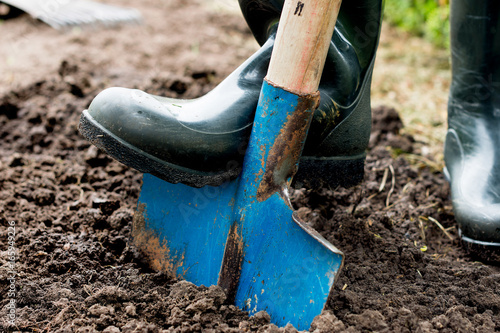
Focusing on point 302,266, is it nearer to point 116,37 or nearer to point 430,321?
point 430,321

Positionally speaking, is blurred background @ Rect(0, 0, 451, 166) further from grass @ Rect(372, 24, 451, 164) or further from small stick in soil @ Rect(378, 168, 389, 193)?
small stick in soil @ Rect(378, 168, 389, 193)

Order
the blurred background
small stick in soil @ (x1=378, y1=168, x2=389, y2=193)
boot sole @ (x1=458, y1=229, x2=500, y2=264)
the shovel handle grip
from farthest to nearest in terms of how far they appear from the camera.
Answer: the blurred background → small stick in soil @ (x1=378, y1=168, x2=389, y2=193) → boot sole @ (x1=458, y1=229, x2=500, y2=264) → the shovel handle grip

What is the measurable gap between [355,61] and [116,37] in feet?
8.87

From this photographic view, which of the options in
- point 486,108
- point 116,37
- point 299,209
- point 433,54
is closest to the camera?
point 299,209

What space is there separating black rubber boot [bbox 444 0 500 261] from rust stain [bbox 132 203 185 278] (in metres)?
0.91

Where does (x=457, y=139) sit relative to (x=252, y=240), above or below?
above

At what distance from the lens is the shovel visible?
1.02 m

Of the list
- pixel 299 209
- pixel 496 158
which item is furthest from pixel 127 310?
pixel 496 158

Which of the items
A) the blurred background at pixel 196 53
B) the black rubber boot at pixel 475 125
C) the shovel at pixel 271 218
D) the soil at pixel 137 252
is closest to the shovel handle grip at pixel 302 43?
the shovel at pixel 271 218

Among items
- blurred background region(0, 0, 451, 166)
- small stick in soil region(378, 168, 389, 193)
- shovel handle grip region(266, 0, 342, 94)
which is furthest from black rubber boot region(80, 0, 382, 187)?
blurred background region(0, 0, 451, 166)

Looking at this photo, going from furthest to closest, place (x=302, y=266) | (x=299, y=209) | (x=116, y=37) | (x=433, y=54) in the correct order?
(x=433, y=54) → (x=116, y=37) → (x=299, y=209) → (x=302, y=266)

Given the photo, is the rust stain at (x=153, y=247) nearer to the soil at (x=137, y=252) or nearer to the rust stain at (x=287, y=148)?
the soil at (x=137, y=252)

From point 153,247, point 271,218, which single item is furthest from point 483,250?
point 153,247

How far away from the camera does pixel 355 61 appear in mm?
1311
